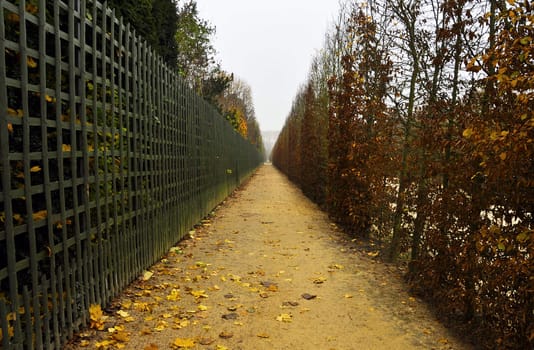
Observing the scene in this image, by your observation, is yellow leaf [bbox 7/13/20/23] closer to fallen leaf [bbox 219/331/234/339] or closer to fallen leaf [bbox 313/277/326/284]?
fallen leaf [bbox 219/331/234/339]

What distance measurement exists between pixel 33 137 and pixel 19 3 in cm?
85

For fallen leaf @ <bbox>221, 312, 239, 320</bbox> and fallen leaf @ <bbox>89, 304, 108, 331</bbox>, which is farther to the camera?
fallen leaf @ <bbox>221, 312, 239, 320</bbox>

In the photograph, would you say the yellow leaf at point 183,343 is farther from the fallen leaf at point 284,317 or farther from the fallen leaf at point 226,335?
the fallen leaf at point 284,317

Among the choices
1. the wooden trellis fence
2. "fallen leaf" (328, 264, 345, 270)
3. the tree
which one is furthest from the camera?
the tree

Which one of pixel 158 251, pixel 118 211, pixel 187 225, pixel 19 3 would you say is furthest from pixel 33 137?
pixel 187 225

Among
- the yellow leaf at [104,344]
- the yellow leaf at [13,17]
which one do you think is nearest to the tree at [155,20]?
the yellow leaf at [13,17]

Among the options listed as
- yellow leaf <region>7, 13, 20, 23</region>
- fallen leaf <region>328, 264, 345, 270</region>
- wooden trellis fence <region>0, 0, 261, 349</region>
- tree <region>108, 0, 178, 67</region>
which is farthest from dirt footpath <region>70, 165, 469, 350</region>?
tree <region>108, 0, 178, 67</region>

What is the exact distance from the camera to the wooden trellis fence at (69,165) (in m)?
2.31

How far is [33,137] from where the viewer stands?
2621 millimetres

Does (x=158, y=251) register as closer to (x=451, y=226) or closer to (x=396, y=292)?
(x=396, y=292)

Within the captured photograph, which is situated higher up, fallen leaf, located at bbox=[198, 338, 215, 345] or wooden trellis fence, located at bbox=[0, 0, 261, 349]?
wooden trellis fence, located at bbox=[0, 0, 261, 349]

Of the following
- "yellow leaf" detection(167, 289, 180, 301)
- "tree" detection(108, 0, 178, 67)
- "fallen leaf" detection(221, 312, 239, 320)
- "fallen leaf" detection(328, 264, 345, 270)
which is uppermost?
"tree" detection(108, 0, 178, 67)

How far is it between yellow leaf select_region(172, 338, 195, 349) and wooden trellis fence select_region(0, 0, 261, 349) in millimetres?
794

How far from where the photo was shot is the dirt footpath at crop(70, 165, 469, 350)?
310cm
